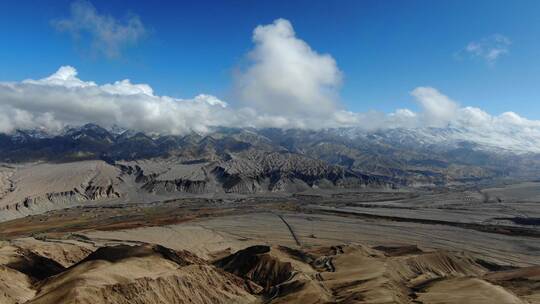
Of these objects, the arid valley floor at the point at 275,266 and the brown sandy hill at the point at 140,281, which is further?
the arid valley floor at the point at 275,266

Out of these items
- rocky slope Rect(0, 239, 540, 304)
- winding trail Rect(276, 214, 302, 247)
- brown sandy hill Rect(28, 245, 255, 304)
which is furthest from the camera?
winding trail Rect(276, 214, 302, 247)

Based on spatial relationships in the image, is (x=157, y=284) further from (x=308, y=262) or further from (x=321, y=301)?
(x=308, y=262)

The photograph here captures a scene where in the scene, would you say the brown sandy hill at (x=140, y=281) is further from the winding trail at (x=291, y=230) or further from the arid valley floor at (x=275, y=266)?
the winding trail at (x=291, y=230)

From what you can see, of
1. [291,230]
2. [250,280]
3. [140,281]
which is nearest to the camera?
[140,281]

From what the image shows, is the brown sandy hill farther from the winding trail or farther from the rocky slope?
the winding trail

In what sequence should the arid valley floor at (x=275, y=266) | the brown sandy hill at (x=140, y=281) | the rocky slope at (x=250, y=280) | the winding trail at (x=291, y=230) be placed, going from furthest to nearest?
1. the winding trail at (x=291, y=230)
2. the arid valley floor at (x=275, y=266)
3. the rocky slope at (x=250, y=280)
4. the brown sandy hill at (x=140, y=281)

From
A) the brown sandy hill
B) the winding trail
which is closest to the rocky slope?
the brown sandy hill

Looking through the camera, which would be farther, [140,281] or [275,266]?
[275,266]

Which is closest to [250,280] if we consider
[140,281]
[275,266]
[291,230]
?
[275,266]

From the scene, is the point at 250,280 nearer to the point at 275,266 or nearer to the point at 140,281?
the point at 275,266

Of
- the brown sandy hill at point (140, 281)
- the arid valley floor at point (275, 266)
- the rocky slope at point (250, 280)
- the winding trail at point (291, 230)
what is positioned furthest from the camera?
the winding trail at point (291, 230)

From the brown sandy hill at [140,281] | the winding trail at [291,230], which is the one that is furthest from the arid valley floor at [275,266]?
the winding trail at [291,230]

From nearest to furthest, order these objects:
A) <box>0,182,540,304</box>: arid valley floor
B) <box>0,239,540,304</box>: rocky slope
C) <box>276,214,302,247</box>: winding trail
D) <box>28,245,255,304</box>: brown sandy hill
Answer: <box>28,245,255,304</box>: brown sandy hill, <box>0,239,540,304</box>: rocky slope, <box>0,182,540,304</box>: arid valley floor, <box>276,214,302,247</box>: winding trail
